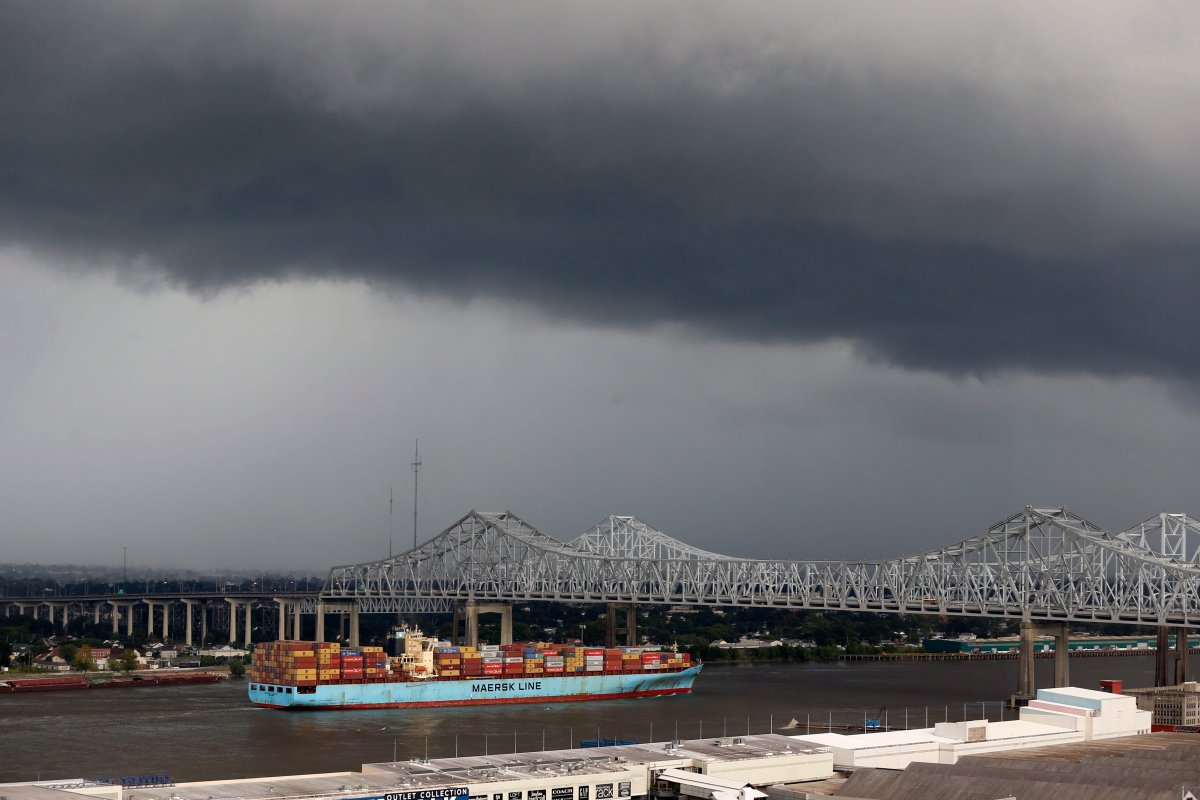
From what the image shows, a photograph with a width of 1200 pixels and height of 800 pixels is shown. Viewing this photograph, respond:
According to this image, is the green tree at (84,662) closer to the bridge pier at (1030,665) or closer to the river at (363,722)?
the river at (363,722)

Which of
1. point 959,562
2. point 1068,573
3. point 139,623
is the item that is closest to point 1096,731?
point 1068,573

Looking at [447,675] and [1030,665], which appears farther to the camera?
[447,675]

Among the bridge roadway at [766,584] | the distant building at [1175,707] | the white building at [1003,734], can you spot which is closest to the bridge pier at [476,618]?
the bridge roadway at [766,584]

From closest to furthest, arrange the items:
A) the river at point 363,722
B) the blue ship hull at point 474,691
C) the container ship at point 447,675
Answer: the river at point 363,722, the blue ship hull at point 474,691, the container ship at point 447,675

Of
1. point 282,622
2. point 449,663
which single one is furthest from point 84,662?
point 282,622

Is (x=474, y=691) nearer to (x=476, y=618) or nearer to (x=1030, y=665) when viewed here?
(x=1030, y=665)

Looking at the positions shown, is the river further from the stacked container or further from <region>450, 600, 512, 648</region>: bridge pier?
<region>450, 600, 512, 648</region>: bridge pier

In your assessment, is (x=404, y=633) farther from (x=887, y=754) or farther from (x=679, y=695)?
(x=887, y=754)
